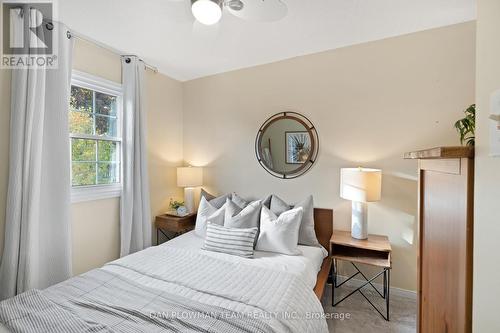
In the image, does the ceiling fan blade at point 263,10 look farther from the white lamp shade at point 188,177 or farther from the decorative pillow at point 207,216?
the white lamp shade at point 188,177

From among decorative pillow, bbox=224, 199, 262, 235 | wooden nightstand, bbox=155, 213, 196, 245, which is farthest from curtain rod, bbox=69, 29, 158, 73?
decorative pillow, bbox=224, 199, 262, 235

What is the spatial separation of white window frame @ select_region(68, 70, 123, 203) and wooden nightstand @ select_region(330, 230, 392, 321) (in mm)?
2390

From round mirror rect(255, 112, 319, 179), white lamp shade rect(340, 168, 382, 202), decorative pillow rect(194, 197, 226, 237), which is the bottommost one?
decorative pillow rect(194, 197, 226, 237)

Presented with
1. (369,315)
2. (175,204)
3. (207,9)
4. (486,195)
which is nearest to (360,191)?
(369,315)

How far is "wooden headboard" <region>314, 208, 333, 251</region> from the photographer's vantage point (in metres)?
2.64

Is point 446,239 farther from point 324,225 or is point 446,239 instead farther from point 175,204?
point 175,204

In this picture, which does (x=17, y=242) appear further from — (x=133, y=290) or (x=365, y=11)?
(x=365, y=11)

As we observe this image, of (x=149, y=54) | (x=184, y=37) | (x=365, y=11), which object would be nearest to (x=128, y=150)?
(x=149, y=54)

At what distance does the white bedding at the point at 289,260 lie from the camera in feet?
6.22

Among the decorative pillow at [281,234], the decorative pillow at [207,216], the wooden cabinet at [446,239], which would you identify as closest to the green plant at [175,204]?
the decorative pillow at [207,216]

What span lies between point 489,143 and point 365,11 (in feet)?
5.75

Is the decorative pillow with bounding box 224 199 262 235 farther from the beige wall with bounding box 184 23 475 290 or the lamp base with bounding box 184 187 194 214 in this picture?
the lamp base with bounding box 184 187 194 214

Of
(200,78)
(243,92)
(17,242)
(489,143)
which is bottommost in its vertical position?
(17,242)

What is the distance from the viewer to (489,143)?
673mm
